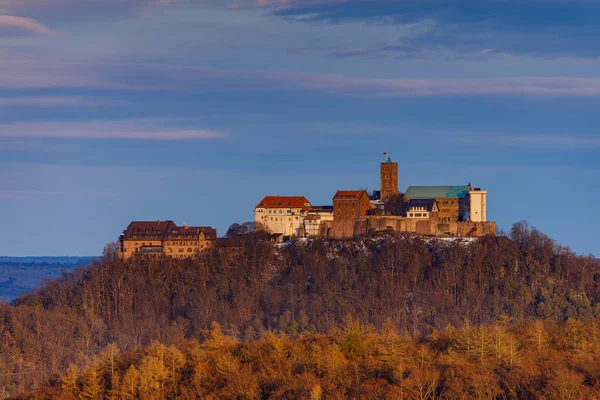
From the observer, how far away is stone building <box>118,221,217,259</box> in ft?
555

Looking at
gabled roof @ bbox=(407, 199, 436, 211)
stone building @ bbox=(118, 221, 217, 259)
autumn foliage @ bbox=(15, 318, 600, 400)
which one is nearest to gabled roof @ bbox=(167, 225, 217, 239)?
stone building @ bbox=(118, 221, 217, 259)

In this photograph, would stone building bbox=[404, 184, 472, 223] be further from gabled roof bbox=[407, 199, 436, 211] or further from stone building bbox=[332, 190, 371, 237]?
stone building bbox=[332, 190, 371, 237]

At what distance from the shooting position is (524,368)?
9500cm

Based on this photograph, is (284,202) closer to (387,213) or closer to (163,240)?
(387,213)

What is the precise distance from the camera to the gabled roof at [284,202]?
173750 millimetres

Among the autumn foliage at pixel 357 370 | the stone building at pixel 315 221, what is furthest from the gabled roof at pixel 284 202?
the autumn foliage at pixel 357 370

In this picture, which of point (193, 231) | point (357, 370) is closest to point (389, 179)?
point (193, 231)

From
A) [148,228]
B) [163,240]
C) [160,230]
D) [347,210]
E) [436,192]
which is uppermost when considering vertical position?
[436,192]

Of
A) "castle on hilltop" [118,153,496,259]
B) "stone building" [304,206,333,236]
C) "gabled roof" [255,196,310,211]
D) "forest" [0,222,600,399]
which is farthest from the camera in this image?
"gabled roof" [255,196,310,211]

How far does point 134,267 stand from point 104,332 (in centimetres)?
1660

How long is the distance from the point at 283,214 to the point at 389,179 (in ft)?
51.7

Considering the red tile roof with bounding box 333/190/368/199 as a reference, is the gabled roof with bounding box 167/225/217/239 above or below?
below

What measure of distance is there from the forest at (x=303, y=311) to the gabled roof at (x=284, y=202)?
17.3 ft

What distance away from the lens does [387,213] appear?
171 metres
